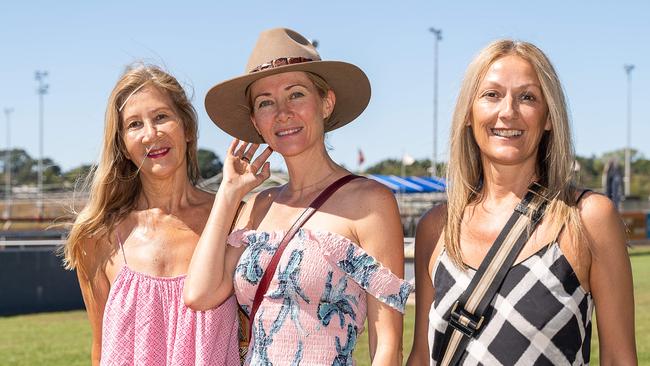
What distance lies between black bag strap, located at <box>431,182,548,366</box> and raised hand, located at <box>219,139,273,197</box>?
3.14ft

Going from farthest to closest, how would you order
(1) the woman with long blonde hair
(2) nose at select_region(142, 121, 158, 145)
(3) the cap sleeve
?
(2) nose at select_region(142, 121, 158, 145)
(1) the woman with long blonde hair
(3) the cap sleeve

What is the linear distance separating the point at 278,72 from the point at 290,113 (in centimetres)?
16

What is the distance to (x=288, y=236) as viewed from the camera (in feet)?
9.48

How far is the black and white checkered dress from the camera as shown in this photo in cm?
257

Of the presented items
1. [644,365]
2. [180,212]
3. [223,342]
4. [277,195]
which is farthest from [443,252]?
[644,365]

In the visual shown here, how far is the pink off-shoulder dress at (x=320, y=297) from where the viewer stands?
2795mm

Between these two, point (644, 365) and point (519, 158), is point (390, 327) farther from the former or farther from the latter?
point (644, 365)

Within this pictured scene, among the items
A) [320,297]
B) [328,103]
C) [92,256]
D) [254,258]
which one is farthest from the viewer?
[92,256]

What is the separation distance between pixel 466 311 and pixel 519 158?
54cm

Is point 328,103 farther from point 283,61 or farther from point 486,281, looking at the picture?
point 486,281

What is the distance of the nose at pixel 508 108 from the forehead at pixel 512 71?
0.06 meters

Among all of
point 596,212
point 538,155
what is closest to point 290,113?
point 538,155

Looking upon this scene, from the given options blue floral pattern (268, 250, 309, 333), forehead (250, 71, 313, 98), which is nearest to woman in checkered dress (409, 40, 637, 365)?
blue floral pattern (268, 250, 309, 333)

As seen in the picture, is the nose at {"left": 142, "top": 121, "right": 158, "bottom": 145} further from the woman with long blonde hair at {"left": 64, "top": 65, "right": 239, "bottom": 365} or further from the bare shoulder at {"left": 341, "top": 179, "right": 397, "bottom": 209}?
the bare shoulder at {"left": 341, "top": 179, "right": 397, "bottom": 209}
